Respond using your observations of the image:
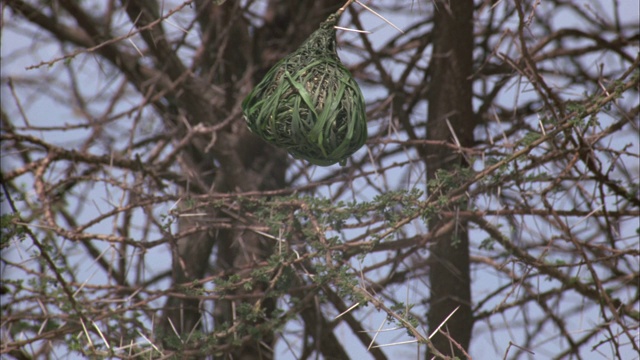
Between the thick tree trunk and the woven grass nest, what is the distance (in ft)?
3.31

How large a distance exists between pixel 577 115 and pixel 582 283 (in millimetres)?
883

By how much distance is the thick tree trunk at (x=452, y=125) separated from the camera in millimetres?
3098

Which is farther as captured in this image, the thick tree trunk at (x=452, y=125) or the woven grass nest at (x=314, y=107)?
the thick tree trunk at (x=452, y=125)

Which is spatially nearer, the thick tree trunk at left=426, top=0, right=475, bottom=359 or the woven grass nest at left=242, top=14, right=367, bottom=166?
the woven grass nest at left=242, top=14, right=367, bottom=166

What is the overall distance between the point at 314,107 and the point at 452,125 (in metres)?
1.32

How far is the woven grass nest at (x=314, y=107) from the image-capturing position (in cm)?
201

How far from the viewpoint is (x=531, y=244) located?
3.38 m

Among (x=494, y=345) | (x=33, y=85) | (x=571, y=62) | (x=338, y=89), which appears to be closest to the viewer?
(x=338, y=89)

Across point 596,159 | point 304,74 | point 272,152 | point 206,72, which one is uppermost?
point 206,72

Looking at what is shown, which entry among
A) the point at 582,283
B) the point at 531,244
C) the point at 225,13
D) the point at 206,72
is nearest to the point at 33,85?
the point at 206,72

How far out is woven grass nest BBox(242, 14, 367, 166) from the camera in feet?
6.59

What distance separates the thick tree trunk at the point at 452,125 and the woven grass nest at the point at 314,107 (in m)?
1.01

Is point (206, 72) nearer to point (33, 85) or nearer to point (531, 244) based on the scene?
point (33, 85)

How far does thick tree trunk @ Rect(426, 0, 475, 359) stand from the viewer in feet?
10.2
